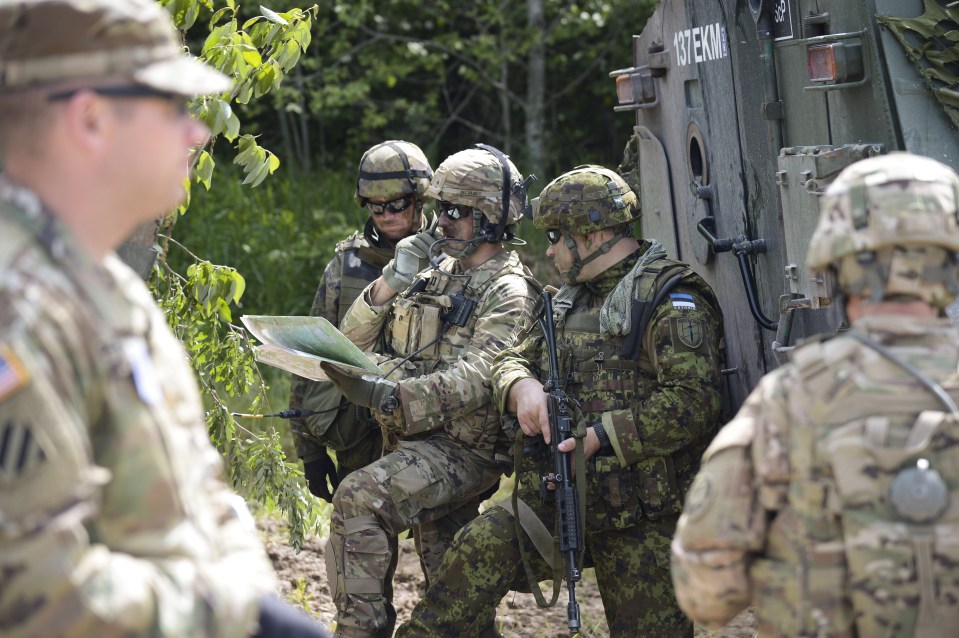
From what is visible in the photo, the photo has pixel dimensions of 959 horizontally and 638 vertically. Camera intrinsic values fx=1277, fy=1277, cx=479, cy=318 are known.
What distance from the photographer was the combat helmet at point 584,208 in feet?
13.5

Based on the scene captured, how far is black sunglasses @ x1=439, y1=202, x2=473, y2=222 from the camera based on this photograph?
4.63 m

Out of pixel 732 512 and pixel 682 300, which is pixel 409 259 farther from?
pixel 732 512

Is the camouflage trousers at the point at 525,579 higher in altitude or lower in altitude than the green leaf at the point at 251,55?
lower

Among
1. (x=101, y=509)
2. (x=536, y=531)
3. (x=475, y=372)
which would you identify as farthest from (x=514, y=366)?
(x=101, y=509)

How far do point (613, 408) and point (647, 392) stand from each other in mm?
119

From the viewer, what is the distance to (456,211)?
4.63 meters

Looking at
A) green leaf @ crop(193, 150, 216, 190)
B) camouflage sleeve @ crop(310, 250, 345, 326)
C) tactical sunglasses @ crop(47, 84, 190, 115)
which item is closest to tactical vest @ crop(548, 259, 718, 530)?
green leaf @ crop(193, 150, 216, 190)

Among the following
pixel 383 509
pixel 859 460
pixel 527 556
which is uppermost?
pixel 859 460

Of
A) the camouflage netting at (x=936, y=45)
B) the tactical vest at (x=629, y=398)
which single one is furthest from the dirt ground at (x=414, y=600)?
the camouflage netting at (x=936, y=45)

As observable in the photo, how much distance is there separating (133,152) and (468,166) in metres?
2.93

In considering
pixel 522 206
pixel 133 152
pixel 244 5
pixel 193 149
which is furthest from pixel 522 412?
pixel 244 5

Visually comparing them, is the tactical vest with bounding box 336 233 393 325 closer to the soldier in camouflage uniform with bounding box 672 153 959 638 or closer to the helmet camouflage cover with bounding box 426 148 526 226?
the helmet camouflage cover with bounding box 426 148 526 226

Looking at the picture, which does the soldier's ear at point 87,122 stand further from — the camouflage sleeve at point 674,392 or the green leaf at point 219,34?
the camouflage sleeve at point 674,392

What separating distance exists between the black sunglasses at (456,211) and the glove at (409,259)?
7.6 inches
